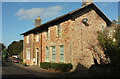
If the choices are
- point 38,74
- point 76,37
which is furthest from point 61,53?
point 38,74

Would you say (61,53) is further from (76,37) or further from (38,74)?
(38,74)

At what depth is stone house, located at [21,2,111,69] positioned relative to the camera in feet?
47.4

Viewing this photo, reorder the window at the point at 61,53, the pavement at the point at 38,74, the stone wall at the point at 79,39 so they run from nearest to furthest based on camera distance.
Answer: the pavement at the point at 38,74 → the stone wall at the point at 79,39 → the window at the point at 61,53

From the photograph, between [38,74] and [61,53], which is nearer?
[38,74]

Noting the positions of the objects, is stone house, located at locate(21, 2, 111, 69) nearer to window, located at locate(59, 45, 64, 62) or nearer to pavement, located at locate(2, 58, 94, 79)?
window, located at locate(59, 45, 64, 62)

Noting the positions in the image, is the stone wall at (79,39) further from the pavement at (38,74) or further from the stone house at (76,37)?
the pavement at (38,74)

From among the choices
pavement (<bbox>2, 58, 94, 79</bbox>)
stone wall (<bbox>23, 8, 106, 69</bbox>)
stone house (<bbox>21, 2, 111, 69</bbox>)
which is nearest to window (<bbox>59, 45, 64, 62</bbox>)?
stone house (<bbox>21, 2, 111, 69</bbox>)

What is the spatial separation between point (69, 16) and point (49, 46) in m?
5.48

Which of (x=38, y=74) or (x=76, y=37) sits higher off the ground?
(x=76, y=37)

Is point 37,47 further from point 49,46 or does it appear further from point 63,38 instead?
point 63,38

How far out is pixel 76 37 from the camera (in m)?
14.6

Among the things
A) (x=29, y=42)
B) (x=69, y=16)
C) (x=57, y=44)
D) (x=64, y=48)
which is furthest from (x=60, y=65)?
(x=29, y=42)

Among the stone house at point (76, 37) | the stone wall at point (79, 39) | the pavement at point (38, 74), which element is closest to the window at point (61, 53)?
the stone house at point (76, 37)

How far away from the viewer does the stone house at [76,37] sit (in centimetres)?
1444
